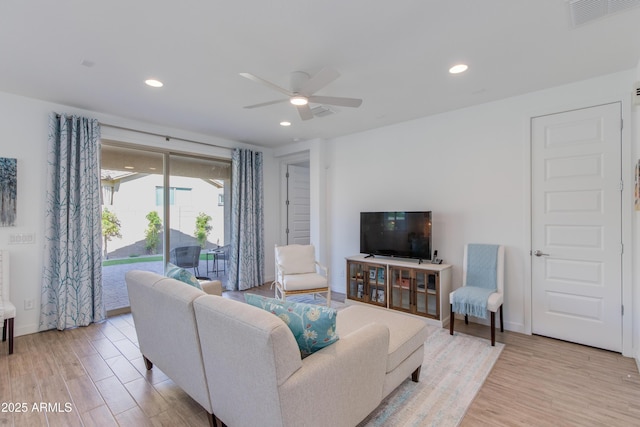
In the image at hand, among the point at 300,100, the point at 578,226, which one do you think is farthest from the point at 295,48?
the point at 578,226

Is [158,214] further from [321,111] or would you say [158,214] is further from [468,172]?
[468,172]

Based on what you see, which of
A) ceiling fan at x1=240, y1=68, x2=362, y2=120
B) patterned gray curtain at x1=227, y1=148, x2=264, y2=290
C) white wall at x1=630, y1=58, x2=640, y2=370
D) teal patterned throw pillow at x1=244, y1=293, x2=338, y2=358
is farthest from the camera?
patterned gray curtain at x1=227, y1=148, x2=264, y2=290

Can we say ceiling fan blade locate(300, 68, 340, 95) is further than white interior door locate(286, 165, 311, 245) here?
No

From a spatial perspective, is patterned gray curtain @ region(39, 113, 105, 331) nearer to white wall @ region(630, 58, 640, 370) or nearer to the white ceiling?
the white ceiling

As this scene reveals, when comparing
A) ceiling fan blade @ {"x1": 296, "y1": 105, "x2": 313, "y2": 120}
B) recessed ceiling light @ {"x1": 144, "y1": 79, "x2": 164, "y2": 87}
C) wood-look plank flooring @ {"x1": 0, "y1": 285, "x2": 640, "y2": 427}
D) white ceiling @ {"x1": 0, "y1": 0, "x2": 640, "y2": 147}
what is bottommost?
wood-look plank flooring @ {"x1": 0, "y1": 285, "x2": 640, "y2": 427}

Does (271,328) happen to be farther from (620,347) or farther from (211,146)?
(211,146)

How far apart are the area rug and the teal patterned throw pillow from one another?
803mm

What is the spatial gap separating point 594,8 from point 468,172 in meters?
2.00

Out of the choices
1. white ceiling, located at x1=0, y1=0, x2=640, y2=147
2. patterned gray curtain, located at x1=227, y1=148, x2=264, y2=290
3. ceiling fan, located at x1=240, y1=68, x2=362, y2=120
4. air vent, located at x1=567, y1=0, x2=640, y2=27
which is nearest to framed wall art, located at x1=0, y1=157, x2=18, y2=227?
white ceiling, located at x1=0, y1=0, x2=640, y2=147

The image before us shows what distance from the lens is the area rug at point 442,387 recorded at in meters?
1.97

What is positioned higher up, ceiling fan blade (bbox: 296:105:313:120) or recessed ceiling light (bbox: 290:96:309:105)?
recessed ceiling light (bbox: 290:96:309:105)

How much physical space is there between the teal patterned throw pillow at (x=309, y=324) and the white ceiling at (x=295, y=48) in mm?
1874

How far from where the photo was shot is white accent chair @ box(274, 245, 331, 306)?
4000 mm

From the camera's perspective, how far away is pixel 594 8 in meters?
1.93
